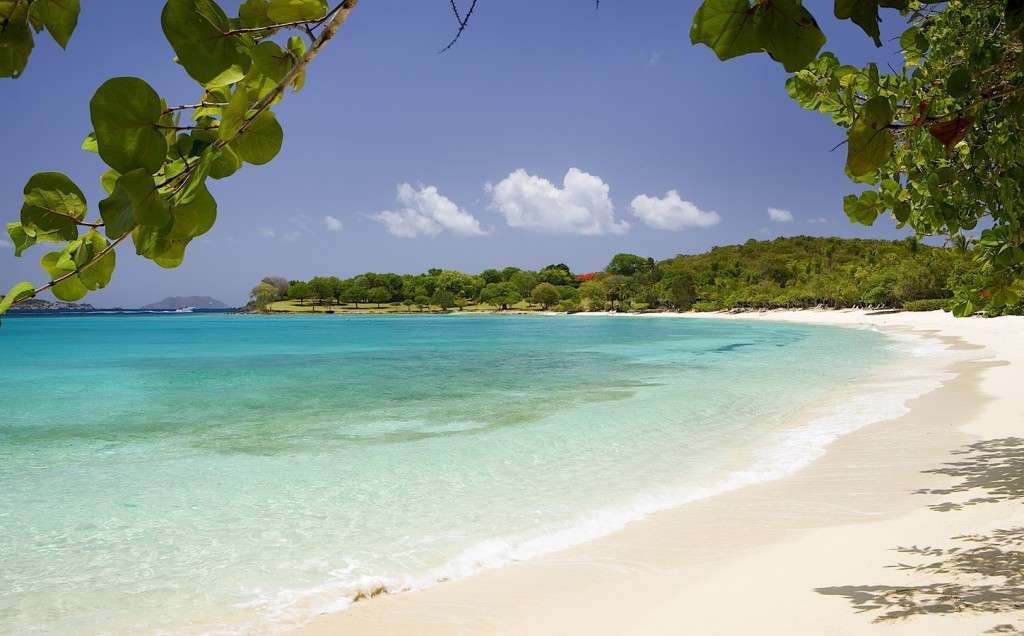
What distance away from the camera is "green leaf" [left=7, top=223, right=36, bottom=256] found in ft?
2.64

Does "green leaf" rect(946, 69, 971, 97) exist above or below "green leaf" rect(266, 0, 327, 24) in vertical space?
above

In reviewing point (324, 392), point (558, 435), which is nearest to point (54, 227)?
point (558, 435)

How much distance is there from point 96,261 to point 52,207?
0.08 metres

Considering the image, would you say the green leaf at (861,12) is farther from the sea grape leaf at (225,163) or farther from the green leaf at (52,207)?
the green leaf at (52,207)

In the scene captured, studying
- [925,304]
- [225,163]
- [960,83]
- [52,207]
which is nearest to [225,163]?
[225,163]

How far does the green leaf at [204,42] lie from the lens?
655mm

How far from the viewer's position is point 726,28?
80cm

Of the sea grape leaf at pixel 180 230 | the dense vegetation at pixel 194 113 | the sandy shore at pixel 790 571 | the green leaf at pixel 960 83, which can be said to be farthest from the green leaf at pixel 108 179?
the sandy shore at pixel 790 571

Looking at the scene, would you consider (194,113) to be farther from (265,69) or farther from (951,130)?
(951,130)

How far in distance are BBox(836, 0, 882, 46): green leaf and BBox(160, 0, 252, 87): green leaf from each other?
31.9 inches

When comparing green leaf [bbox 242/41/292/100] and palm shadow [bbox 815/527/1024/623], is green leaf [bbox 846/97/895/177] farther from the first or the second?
palm shadow [bbox 815/527/1024/623]

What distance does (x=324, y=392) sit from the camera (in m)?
19.0

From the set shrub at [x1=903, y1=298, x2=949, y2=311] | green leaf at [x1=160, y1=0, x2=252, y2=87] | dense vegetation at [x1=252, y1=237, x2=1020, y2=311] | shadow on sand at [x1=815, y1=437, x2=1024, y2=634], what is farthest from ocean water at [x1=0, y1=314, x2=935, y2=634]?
shrub at [x1=903, y1=298, x2=949, y2=311]

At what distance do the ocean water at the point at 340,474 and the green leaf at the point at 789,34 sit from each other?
517cm
